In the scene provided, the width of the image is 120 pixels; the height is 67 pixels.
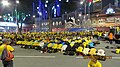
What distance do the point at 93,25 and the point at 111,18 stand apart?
29.2 ft

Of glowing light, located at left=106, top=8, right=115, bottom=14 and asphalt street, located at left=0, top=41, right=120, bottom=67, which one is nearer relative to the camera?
asphalt street, located at left=0, top=41, right=120, bottom=67

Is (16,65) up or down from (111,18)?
down

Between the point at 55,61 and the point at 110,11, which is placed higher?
the point at 110,11

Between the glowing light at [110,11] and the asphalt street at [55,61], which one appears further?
the glowing light at [110,11]

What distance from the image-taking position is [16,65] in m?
16.1

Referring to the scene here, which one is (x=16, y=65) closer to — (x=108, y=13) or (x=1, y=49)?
(x=1, y=49)

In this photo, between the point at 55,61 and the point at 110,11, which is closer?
the point at 55,61

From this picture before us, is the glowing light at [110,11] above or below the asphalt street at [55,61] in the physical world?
above

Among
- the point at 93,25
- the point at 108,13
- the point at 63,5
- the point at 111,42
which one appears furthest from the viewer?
the point at 63,5

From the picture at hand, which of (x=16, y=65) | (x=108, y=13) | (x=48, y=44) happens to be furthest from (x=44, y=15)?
(x=16, y=65)

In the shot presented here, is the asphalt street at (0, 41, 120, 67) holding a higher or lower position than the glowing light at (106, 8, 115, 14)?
lower

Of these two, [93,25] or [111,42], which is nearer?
[111,42]

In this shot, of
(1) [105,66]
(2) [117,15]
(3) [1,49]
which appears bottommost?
(1) [105,66]

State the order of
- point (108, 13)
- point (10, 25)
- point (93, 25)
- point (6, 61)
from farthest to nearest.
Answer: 1. point (10, 25)
2. point (93, 25)
3. point (108, 13)
4. point (6, 61)
